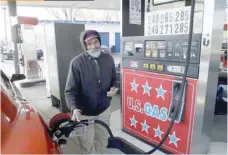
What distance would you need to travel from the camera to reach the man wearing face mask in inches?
86.5

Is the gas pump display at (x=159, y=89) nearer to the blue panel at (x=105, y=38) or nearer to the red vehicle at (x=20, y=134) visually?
the red vehicle at (x=20, y=134)

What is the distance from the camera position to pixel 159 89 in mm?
2691

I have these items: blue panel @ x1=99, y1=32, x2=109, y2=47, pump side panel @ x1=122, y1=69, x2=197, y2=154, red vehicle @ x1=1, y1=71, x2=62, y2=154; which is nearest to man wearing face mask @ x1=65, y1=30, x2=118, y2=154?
pump side panel @ x1=122, y1=69, x2=197, y2=154

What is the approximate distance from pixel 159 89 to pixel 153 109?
302 millimetres

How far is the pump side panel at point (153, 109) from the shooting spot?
97.3 inches

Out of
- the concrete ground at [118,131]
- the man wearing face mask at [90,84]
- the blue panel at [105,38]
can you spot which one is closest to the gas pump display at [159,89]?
the concrete ground at [118,131]

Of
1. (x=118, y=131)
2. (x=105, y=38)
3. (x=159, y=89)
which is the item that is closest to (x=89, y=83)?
(x=159, y=89)

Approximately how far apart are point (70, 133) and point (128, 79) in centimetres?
171

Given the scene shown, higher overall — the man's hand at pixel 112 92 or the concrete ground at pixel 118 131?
the man's hand at pixel 112 92

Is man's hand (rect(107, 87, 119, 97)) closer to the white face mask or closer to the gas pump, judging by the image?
the white face mask

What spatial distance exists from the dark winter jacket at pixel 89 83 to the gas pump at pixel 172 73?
64 centimetres

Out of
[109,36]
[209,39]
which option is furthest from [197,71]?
[109,36]

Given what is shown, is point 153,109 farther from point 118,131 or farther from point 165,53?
point 118,131

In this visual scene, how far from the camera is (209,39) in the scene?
2.13 metres
